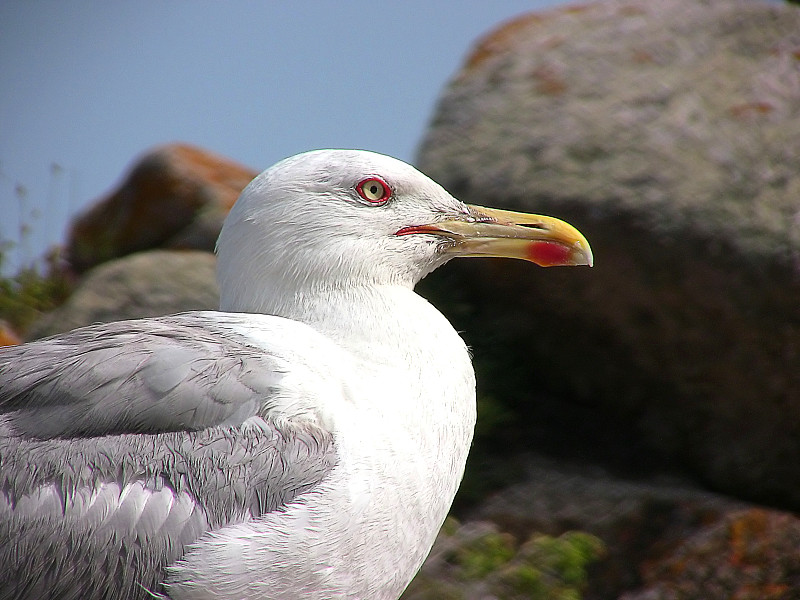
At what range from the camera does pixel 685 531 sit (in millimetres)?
4969

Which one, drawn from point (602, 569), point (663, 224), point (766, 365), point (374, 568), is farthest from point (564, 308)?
point (374, 568)

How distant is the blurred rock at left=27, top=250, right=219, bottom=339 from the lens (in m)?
5.95

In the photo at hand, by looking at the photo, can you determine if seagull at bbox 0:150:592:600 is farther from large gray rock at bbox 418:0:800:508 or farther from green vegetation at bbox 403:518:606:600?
large gray rock at bbox 418:0:800:508

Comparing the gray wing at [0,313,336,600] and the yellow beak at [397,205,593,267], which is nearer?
the gray wing at [0,313,336,600]

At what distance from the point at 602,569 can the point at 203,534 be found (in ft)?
11.0

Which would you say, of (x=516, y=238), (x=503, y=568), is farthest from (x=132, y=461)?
(x=503, y=568)

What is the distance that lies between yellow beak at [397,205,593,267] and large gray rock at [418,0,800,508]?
7.92 feet

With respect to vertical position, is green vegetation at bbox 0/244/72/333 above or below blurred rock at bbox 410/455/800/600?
above

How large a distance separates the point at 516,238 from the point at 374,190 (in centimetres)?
51

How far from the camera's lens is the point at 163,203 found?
816cm

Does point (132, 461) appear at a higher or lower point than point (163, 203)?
higher

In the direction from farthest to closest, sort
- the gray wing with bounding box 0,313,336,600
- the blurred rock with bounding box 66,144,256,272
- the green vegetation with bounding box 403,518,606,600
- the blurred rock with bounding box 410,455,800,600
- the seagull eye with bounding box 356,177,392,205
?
the blurred rock with bounding box 66,144,256,272, the blurred rock with bounding box 410,455,800,600, the green vegetation with bounding box 403,518,606,600, the seagull eye with bounding box 356,177,392,205, the gray wing with bounding box 0,313,336,600

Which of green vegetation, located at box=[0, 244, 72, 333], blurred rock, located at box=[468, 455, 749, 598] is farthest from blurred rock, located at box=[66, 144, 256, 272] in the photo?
blurred rock, located at box=[468, 455, 749, 598]

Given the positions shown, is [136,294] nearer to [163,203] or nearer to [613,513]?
[163,203]
